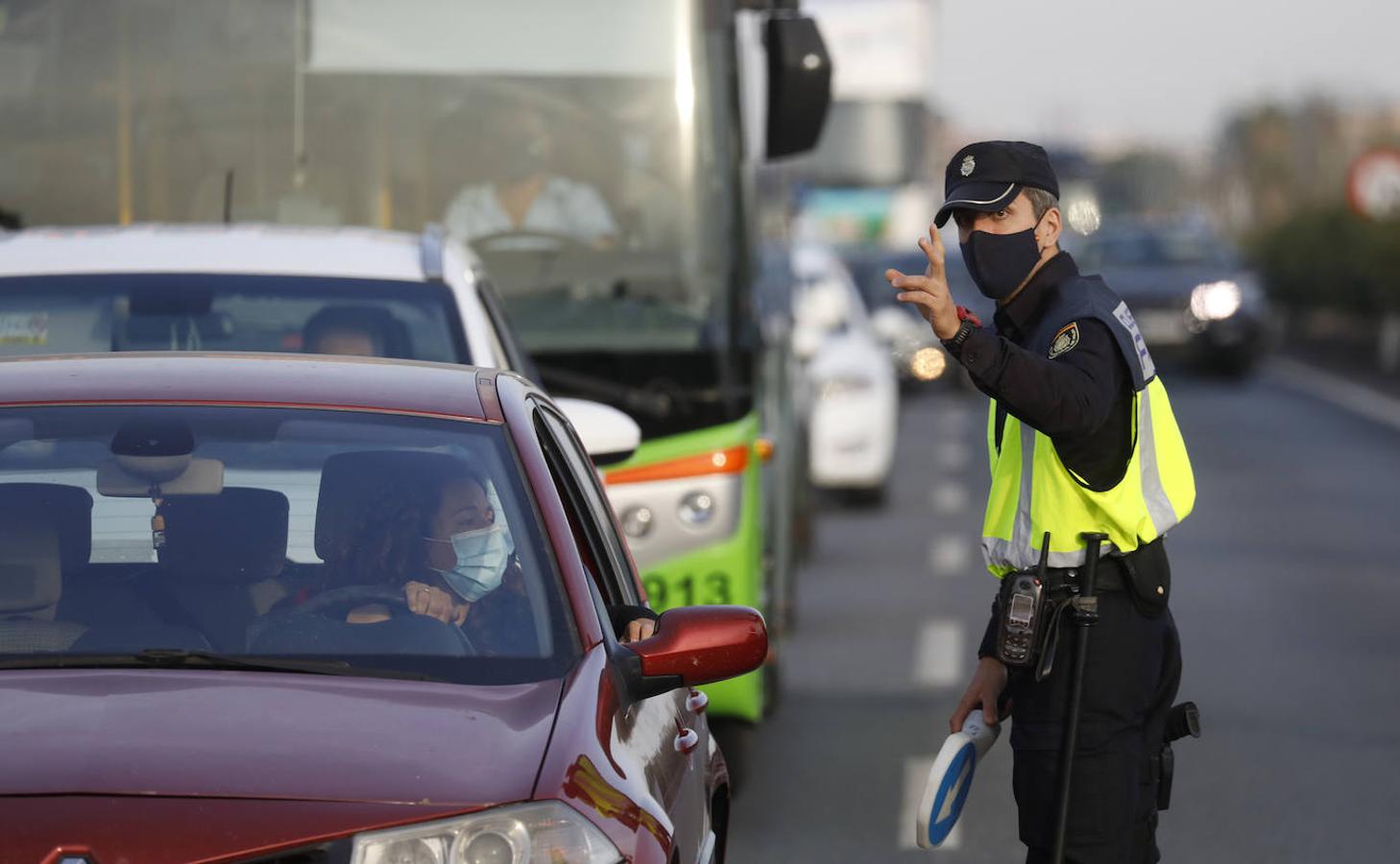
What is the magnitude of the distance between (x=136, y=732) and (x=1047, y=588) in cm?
194

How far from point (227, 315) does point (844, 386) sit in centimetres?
1121

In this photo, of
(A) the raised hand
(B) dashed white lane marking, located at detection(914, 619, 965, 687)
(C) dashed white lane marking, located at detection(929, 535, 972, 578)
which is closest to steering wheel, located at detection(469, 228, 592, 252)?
(B) dashed white lane marking, located at detection(914, 619, 965, 687)

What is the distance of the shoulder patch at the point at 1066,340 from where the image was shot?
4.84 meters

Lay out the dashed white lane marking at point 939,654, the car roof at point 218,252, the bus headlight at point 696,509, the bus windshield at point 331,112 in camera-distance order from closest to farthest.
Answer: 1. the car roof at point 218,252
2. the bus headlight at point 696,509
3. the bus windshield at point 331,112
4. the dashed white lane marking at point 939,654

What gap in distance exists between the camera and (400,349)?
6699 mm

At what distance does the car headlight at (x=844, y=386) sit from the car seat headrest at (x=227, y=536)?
13.4 meters

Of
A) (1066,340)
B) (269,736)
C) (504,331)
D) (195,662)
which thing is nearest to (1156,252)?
(504,331)

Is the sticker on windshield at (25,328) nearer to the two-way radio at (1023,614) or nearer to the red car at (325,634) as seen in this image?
the red car at (325,634)

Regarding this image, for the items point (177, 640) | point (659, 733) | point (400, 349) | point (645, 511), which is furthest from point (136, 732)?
point (645, 511)

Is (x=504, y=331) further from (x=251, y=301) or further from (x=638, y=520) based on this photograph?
(x=638, y=520)

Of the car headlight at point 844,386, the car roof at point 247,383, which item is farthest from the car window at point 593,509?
the car headlight at point 844,386

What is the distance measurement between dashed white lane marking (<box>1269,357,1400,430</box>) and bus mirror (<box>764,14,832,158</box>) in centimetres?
1667

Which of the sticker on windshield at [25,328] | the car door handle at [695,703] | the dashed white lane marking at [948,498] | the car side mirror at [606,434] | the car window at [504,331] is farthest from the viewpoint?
the dashed white lane marking at [948,498]

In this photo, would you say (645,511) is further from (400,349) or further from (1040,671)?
(1040,671)
